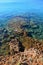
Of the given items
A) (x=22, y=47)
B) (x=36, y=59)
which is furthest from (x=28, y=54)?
(x=22, y=47)

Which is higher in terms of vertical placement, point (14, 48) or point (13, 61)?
point (13, 61)

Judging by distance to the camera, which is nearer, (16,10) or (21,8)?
(16,10)

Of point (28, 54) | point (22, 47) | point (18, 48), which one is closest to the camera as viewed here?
point (28, 54)

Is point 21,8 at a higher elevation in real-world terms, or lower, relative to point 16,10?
lower

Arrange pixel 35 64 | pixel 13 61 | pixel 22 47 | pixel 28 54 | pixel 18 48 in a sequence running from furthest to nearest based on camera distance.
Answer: pixel 22 47
pixel 18 48
pixel 28 54
pixel 13 61
pixel 35 64

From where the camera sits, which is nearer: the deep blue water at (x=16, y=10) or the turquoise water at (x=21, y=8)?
the deep blue water at (x=16, y=10)

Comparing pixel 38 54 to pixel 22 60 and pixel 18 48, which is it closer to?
pixel 22 60

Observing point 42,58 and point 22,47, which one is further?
point 22,47

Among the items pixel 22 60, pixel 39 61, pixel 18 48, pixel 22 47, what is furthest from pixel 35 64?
pixel 22 47

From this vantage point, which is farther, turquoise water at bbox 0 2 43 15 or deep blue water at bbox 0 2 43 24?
turquoise water at bbox 0 2 43 15
